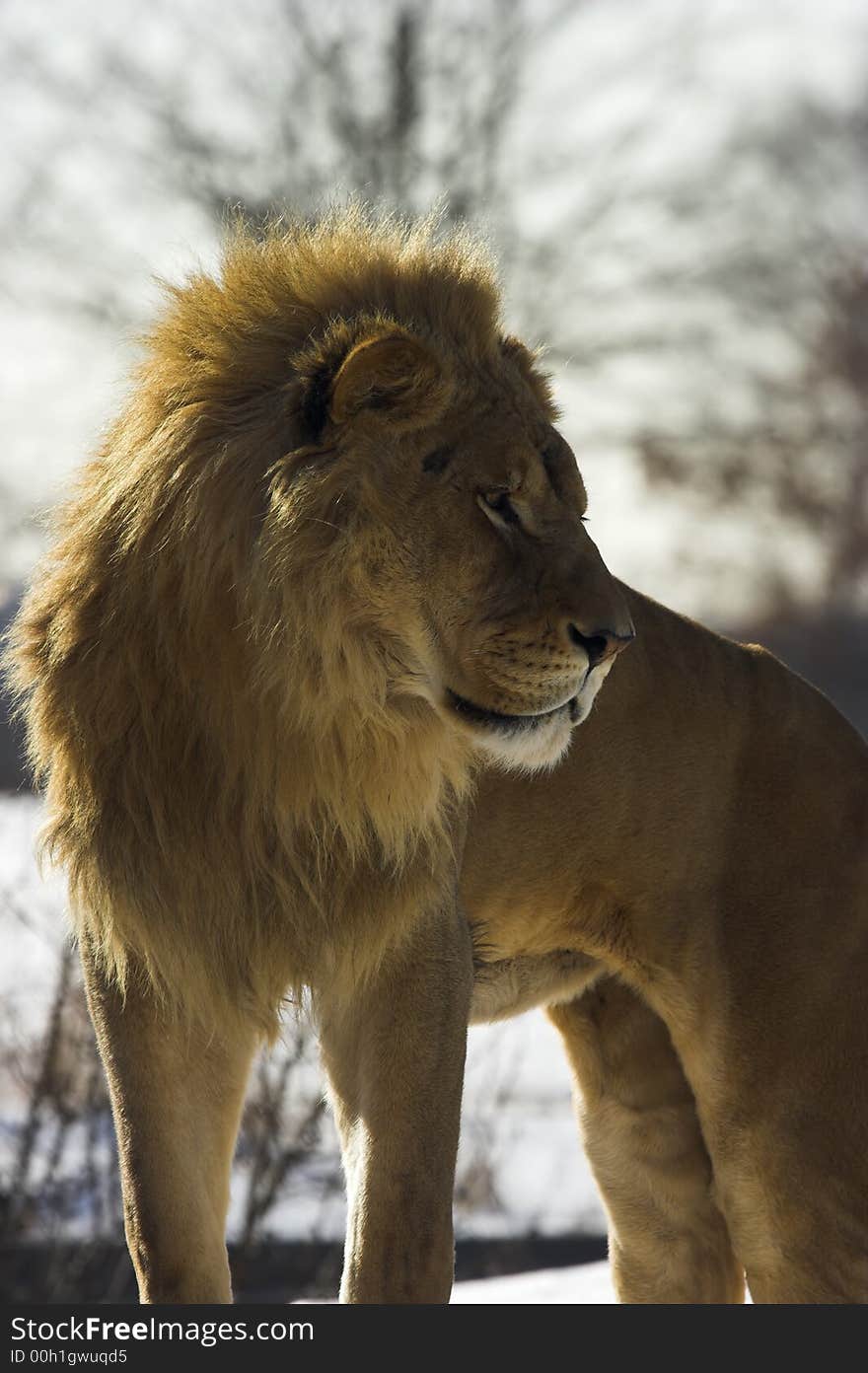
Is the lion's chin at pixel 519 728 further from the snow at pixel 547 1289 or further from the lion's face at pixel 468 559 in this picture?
the snow at pixel 547 1289

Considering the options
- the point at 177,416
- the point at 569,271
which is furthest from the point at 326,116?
the point at 177,416

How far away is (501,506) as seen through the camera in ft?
7.98

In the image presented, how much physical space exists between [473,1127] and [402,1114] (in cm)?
352

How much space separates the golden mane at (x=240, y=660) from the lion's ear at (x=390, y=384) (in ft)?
0.22

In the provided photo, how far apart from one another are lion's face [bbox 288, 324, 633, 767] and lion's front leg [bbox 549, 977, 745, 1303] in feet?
4.11

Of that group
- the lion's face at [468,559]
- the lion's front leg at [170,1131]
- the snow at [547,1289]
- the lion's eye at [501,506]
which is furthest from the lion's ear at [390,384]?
the snow at [547,1289]

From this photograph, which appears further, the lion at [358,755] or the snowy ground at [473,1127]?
the snowy ground at [473,1127]

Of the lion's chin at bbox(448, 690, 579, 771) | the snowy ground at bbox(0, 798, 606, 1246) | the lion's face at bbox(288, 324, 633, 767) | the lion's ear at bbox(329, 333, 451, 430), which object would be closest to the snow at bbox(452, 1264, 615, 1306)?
the snowy ground at bbox(0, 798, 606, 1246)

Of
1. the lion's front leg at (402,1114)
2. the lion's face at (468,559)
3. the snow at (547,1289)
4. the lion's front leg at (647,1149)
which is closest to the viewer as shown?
the lion's face at (468,559)

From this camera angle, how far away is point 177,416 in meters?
2.54

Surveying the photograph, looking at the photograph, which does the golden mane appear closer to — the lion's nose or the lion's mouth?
the lion's mouth

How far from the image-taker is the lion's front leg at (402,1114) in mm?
2607

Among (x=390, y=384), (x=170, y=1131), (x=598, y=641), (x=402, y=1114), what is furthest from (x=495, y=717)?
(x=170, y=1131)

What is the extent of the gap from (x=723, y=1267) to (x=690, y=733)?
1.18m
